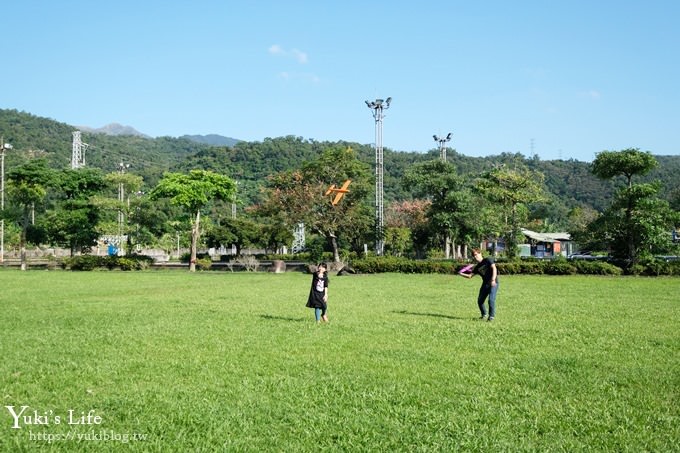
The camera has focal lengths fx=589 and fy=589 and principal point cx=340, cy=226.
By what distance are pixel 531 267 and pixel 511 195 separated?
23.2 feet

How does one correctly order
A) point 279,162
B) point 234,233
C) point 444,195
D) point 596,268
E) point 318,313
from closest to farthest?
point 318,313 → point 596,268 → point 444,195 → point 234,233 → point 279,162

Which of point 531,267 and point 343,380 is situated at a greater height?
point 531,267

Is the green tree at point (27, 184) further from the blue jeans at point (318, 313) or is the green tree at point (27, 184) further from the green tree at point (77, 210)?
the blue jeans at point (318, 313)

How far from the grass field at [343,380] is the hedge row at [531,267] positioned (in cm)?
1567

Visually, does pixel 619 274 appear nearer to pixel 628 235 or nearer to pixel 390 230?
pixel 628 235

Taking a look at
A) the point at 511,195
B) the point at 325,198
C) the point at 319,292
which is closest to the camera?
the point at 319,292

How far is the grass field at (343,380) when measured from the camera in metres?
5.63

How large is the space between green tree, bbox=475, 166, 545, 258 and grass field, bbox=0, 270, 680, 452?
22.6 metres

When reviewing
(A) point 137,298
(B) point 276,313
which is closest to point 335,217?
(A) point 137,298

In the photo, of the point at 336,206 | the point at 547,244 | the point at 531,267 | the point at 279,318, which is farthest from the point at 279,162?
the point at 279,318

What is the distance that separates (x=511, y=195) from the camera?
122 feet

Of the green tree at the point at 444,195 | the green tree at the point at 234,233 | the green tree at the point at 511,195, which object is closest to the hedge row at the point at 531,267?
the green tree at the point at 511,195

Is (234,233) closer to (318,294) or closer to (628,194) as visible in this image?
(628,194)

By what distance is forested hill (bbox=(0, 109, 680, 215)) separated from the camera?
3816 inches
